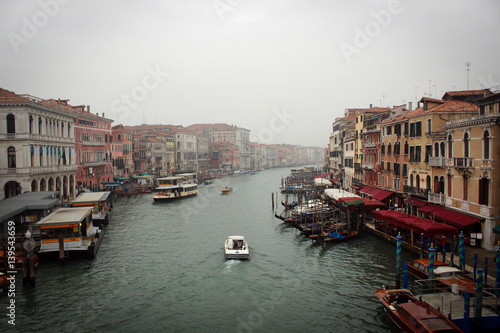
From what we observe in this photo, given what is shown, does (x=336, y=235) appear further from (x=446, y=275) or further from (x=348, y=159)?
(x=348, y=159)

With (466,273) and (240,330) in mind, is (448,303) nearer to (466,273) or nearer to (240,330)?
(466,273)

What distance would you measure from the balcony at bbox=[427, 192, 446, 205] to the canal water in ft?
10.6

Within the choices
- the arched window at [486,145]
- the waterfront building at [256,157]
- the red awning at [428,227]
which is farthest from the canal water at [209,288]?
the waterfront building at [256,157]

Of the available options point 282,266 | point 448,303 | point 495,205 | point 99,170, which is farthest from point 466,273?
point 99,170

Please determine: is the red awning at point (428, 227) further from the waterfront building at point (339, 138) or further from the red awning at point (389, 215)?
the waterfront building at point (339, 138)

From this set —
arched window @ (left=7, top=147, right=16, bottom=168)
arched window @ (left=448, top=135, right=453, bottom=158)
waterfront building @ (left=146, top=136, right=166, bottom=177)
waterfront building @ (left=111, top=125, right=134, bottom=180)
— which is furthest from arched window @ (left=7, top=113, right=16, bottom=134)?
waterfront building @ (left=146, top=136, right=166, bottom=177)

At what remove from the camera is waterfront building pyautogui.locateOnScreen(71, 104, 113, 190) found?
3609 centimetres

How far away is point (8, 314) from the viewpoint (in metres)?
10.7

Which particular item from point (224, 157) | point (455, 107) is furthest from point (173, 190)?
point (224, 157)

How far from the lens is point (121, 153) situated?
155 feet

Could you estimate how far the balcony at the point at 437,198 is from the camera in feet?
57.5

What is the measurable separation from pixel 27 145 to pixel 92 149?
1616 centimetres

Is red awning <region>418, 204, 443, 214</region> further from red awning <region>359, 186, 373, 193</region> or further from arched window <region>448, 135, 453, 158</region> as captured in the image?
red awning <region>359, 186, 373, 193</region>

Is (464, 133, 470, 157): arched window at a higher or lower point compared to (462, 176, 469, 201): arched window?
higher
